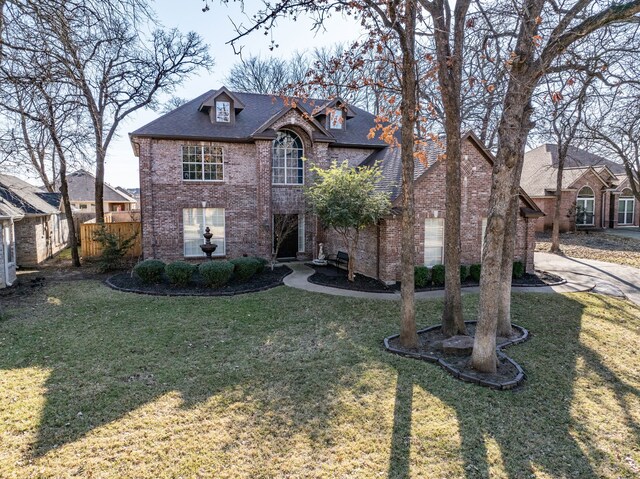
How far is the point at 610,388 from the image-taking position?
6402mm

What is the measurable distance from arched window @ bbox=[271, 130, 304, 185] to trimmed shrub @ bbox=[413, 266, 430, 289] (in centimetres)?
734

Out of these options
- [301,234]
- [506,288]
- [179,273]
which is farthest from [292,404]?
[301,234]

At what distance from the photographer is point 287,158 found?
57.4 ft

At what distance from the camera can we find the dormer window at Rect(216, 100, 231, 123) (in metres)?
16.7

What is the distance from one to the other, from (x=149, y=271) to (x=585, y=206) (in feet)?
102

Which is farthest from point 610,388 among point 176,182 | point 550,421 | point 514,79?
point 176,182

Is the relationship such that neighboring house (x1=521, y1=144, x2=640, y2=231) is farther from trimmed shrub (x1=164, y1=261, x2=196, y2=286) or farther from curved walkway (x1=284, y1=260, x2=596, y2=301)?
trimmed shrub (x1=164, y1=261, x2=196, y2=286)

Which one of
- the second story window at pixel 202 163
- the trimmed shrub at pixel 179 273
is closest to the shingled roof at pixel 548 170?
the second story window at pixel 202 163

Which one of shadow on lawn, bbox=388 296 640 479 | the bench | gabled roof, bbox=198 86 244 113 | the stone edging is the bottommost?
shadow on lawn, bbox=388 296 640 479

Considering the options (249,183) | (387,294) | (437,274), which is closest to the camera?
(387,294)

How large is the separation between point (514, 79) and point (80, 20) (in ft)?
24.7

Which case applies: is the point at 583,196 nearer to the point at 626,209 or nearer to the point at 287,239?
the point at 626,209

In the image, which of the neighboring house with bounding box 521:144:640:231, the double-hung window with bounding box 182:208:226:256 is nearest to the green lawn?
the double-hung window with bounding box 182:208:226:256

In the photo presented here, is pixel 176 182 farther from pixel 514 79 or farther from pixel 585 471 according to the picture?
pixel 585 471
